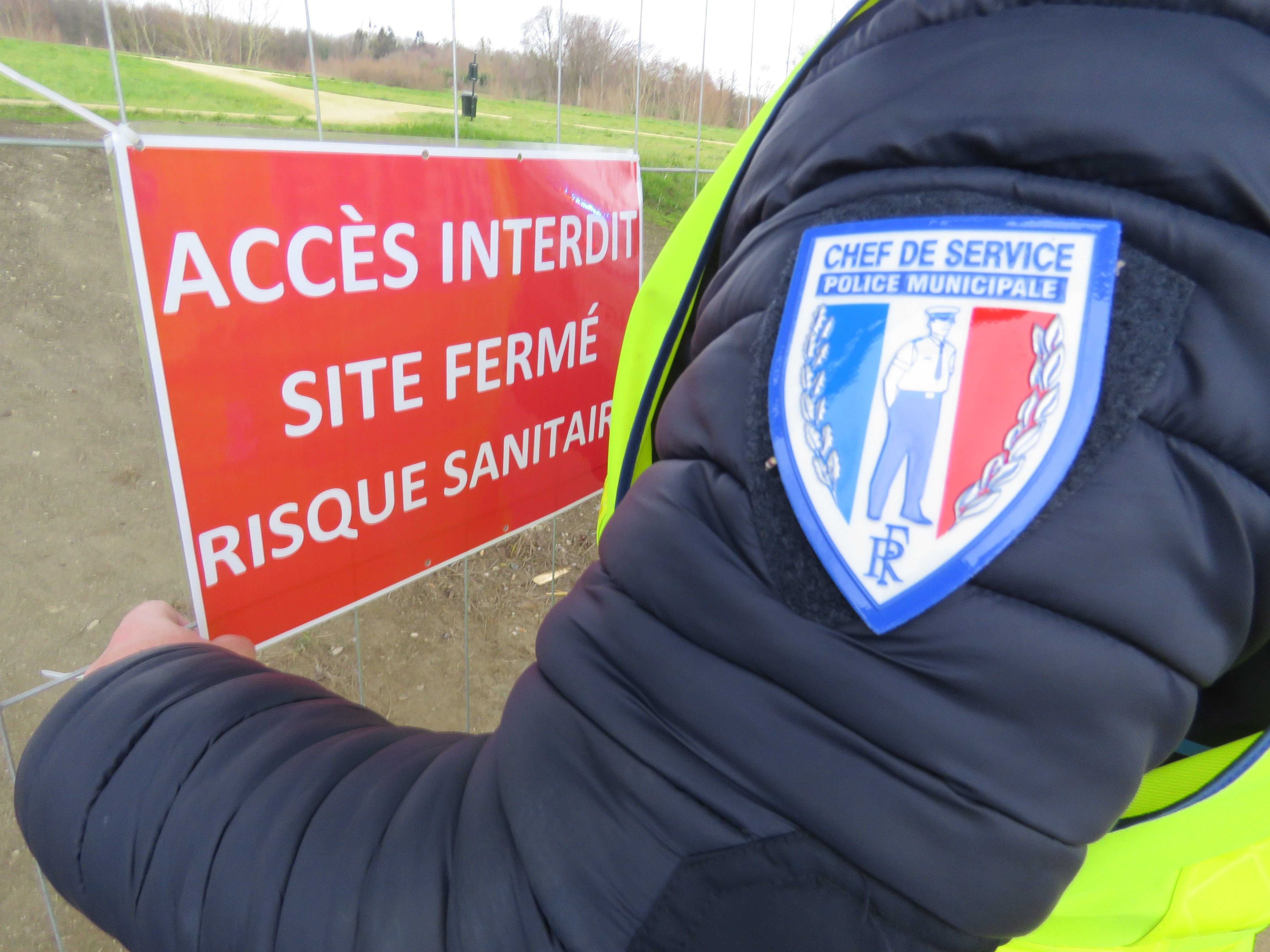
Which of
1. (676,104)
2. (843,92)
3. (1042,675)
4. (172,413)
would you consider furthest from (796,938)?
(676,104)

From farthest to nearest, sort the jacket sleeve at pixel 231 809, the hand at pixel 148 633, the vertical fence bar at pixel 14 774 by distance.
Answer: the vertical fence bar at pixel 14 774 → the hand at pixel 148 633 → the jacket sleeve at pixel 231 809

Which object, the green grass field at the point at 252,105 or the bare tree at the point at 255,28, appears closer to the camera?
A: the green grass field at the point at 252,105

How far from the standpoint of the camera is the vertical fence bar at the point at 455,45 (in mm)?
1257

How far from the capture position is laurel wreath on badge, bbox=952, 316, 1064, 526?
44cm

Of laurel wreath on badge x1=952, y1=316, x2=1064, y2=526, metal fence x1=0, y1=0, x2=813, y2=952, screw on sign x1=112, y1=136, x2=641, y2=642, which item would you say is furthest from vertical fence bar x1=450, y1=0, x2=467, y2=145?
laurel wreath on badge x1=952, y1=316, x2=1064, y2=526

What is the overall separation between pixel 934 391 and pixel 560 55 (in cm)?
129

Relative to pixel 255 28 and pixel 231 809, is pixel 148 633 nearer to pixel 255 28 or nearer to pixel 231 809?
pixel 231 809

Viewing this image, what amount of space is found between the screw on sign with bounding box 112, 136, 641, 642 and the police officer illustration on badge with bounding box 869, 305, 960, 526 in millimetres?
799

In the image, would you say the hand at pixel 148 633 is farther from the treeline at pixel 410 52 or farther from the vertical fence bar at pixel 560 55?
the vertical fence bar at pixel 560 55

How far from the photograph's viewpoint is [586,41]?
4.91 feet

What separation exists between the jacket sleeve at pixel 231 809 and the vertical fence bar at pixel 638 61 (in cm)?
118

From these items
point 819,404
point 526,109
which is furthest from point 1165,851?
point 526,109

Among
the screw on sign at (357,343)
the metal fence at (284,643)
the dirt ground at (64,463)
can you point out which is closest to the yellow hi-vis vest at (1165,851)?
the screw on sign at (357,343)

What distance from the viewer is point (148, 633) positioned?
874mm
